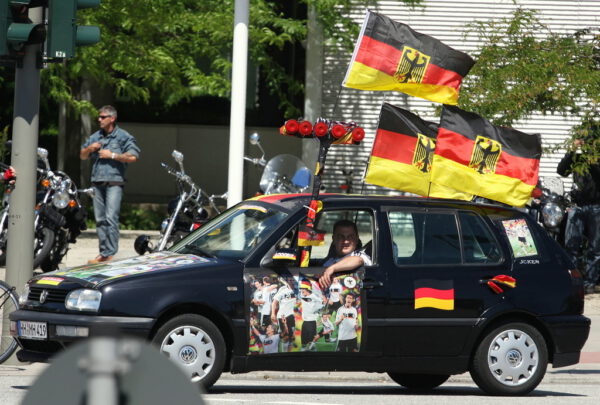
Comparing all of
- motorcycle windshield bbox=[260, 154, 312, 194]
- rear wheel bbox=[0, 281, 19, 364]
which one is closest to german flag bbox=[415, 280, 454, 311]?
rear wheel bbox=[0, 281, 19, 364]

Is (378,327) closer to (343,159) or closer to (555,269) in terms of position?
(555,269)

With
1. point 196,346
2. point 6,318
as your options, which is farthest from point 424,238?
point 6,318

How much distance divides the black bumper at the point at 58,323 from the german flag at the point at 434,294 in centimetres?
195

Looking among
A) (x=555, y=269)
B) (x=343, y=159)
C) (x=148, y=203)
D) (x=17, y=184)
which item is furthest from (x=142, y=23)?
(x=555, y=269)

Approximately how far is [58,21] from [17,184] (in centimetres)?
132

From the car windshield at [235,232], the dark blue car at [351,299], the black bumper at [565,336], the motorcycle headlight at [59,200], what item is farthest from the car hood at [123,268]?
the motorcycle headlight at [59,200]

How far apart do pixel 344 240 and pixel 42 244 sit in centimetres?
636

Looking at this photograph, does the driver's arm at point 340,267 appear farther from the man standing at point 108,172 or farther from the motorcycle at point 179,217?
the man standing at point 108,172

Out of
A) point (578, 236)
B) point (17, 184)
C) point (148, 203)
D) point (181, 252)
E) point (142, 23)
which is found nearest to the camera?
point (181, 252)

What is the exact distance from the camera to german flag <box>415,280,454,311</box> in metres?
8.80

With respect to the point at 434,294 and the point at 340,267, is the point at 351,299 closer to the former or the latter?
the point at 340,267

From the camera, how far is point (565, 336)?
924 centimetres

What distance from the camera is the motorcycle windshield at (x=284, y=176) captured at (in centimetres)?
1569

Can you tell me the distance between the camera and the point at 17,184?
967cm
